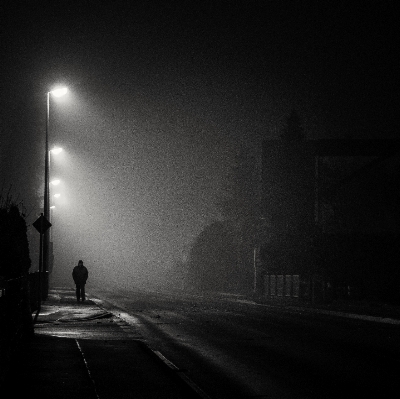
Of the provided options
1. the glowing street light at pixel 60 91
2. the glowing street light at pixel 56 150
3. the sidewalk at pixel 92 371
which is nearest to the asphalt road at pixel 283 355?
the sidewalk at pixel 92 371

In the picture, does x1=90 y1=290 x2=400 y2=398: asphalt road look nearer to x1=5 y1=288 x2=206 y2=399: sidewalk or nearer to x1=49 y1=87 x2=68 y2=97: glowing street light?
x1=5 y1=288 x2=206 y2=399: sidewalk

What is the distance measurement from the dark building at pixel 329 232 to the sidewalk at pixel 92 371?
70.5 feet

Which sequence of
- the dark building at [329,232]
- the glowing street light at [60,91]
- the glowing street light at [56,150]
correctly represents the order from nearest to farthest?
1. the glowing street light at [60,91]
2. the dark building at [329,232]
3. the glowing street light at [56,150]

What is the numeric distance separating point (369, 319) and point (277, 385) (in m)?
17.1

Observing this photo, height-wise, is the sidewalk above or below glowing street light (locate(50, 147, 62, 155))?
below

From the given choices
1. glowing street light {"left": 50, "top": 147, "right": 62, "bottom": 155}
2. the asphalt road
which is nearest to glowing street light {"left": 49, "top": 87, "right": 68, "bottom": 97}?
glowing street light {"left": 50, "top": 147, "right": 62, "bottom": 155}

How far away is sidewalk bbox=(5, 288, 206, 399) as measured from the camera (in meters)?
9.93

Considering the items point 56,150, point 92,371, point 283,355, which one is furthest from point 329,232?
point 92,371

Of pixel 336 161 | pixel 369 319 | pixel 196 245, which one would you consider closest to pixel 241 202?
pixel 336 161

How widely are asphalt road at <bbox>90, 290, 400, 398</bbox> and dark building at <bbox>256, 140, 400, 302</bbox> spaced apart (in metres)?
12.4

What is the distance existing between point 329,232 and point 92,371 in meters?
32.6

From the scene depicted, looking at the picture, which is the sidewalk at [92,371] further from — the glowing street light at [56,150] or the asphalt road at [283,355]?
the glowing street light at [56,150]

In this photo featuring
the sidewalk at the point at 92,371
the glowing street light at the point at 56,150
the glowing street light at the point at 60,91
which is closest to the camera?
the sidewalk at the point at 92,371

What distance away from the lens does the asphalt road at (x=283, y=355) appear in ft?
36.1
